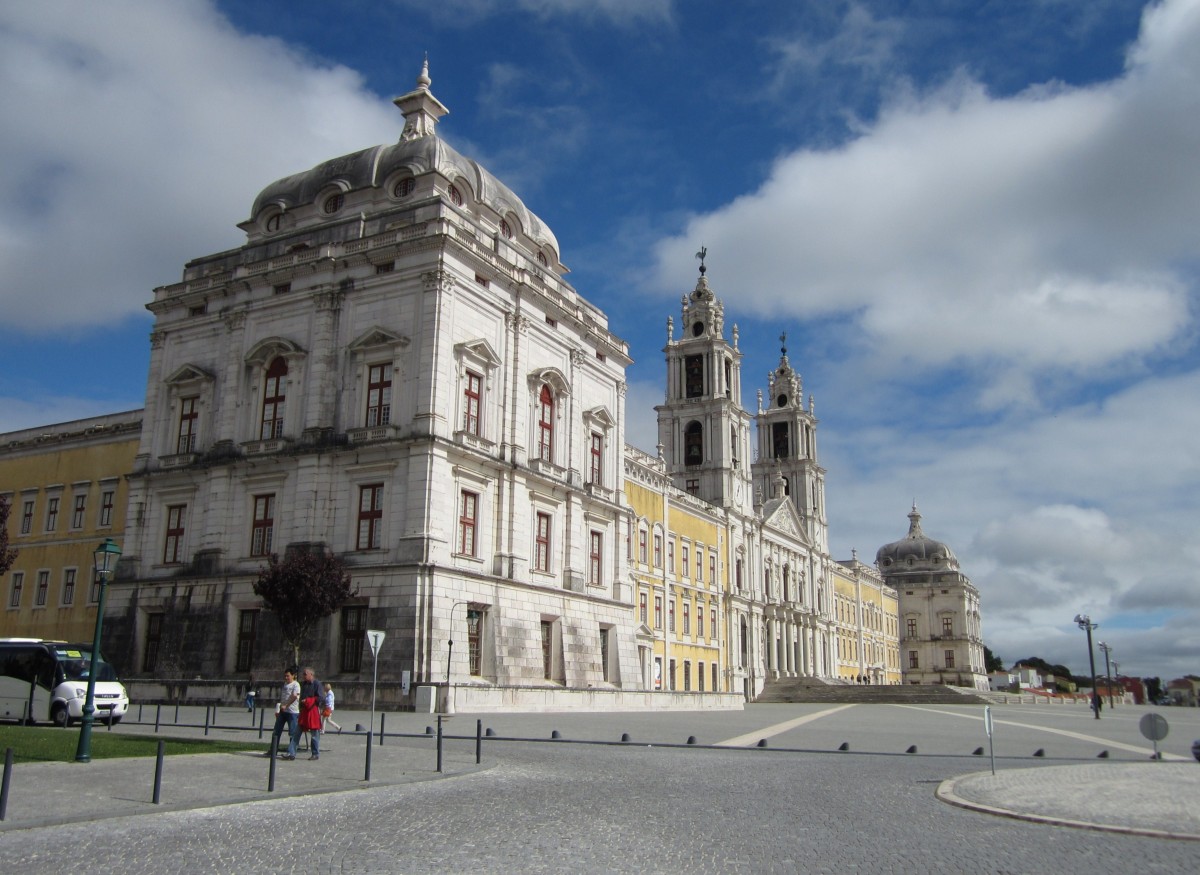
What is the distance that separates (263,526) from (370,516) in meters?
4.74

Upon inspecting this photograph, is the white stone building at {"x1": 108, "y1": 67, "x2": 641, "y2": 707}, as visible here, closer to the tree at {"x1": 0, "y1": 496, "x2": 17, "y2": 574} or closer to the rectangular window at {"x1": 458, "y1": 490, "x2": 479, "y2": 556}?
the rectangular window at {"x1": 458, "y1": 490, "x2": 479, "y2": 556}

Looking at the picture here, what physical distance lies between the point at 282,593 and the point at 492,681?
7.60m

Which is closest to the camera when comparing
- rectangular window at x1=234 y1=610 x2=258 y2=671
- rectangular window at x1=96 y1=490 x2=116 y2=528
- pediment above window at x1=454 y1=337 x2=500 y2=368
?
rectangular window at x1=234 y1=610 x2=258 y2=671

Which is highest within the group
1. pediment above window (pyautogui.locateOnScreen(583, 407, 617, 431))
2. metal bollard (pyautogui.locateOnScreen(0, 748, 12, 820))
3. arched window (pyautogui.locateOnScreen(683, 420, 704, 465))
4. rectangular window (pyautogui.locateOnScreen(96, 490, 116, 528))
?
arched window (pyautogui.locateOnScreen(683, 420, 704, 465))

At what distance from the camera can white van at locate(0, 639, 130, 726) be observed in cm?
2409

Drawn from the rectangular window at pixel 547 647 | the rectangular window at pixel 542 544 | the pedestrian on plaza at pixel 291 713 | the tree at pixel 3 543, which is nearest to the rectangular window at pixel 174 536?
the tree at pixel 3 543

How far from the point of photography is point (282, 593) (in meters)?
31.6

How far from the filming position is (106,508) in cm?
4662

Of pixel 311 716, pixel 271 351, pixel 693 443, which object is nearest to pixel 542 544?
pixel 271 351

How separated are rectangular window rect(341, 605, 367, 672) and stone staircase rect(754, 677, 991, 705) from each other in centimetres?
4332

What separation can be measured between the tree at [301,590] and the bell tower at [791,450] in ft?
229

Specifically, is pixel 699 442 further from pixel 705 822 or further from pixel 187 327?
pixel 705 822

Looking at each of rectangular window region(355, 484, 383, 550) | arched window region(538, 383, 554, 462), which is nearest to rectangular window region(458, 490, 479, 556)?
rectangular window region(355, 484, 383, 550)

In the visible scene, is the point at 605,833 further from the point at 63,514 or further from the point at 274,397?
the point at 63,514
